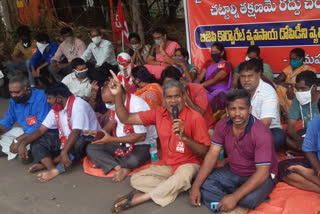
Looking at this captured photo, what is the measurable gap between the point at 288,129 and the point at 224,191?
122 cm

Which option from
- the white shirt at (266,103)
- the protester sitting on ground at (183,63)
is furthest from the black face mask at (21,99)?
the white shirt at (266,103)

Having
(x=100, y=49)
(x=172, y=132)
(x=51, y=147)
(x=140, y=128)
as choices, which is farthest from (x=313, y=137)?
(x=100, y=49)

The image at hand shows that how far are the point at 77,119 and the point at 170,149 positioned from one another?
1.33 metres

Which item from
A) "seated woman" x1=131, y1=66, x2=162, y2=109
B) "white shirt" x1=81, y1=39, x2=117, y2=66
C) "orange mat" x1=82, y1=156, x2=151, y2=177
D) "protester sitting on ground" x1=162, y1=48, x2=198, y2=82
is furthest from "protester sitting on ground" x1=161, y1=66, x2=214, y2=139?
"white shirt" x1=81, y1=39, x2=117, y2=66

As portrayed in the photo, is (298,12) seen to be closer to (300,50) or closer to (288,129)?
(300,50)

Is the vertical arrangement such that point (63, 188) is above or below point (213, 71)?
below

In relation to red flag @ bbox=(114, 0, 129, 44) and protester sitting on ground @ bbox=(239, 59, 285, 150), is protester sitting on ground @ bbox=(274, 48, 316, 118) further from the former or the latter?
red flag @ bbox=(114, 0, 129, 44)

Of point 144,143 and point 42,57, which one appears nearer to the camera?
point 144,143

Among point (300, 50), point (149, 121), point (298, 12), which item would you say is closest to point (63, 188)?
point (149, 121)

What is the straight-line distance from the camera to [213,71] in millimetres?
5582

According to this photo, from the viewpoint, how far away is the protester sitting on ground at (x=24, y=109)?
15.3 feet

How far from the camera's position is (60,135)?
4.52 meters

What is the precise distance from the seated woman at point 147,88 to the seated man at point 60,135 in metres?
0.73

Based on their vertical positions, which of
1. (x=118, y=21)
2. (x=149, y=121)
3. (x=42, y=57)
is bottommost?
(x=149, y=121)
